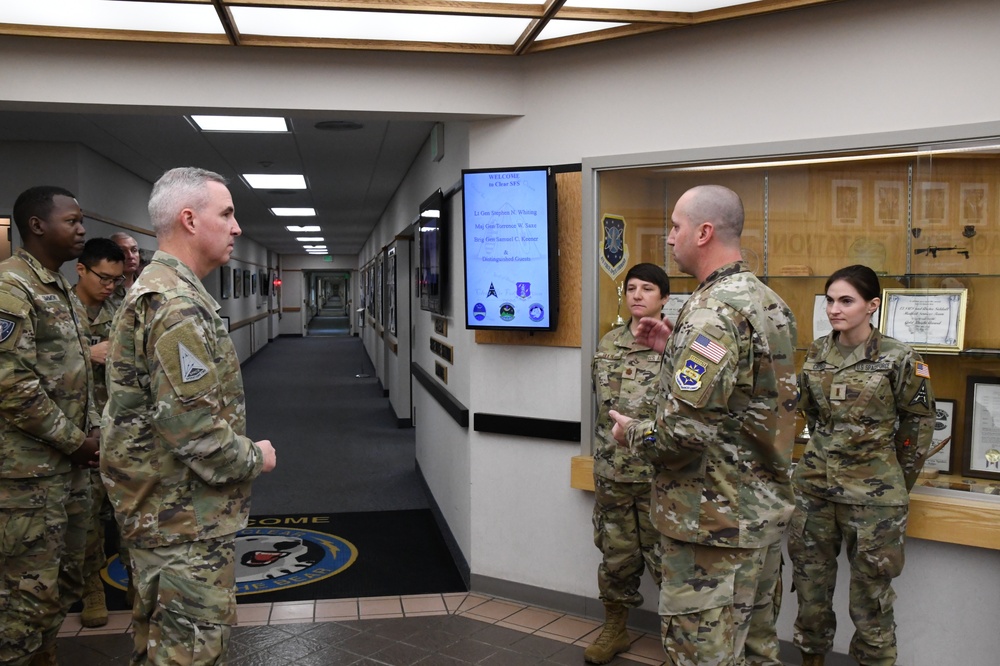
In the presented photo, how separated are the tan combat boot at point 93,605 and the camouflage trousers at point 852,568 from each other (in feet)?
11.1

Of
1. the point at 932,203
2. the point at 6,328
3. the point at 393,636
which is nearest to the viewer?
the point at 6,328

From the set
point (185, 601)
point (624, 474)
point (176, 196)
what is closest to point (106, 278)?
point (176, 196)

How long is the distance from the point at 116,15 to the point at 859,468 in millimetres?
3749

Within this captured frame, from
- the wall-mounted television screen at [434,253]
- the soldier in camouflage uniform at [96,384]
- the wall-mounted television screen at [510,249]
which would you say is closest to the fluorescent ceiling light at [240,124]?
the wall-mounted television screen at [434,253]

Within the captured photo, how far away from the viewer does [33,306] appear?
10.0ft

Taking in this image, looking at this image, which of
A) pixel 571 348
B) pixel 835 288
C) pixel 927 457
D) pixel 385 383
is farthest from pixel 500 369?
pixel 385 383

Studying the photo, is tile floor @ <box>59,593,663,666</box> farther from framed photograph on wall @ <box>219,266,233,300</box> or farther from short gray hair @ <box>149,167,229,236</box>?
framed photograph on wall @ <box>219,266,233,300</box>

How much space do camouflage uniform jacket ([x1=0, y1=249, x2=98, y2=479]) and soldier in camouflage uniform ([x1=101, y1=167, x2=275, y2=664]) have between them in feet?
3.03

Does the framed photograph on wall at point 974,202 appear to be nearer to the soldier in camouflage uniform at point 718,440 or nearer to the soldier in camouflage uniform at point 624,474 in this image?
the soldier in camouflage uniform at point 624,474

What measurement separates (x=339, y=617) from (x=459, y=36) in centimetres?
302

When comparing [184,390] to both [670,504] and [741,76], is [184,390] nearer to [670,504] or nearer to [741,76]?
[670,504]

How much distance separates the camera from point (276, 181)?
9.03 meters

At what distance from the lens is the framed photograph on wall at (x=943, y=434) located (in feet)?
11.3

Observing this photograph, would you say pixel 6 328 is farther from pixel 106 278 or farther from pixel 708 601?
pixel 708 601
